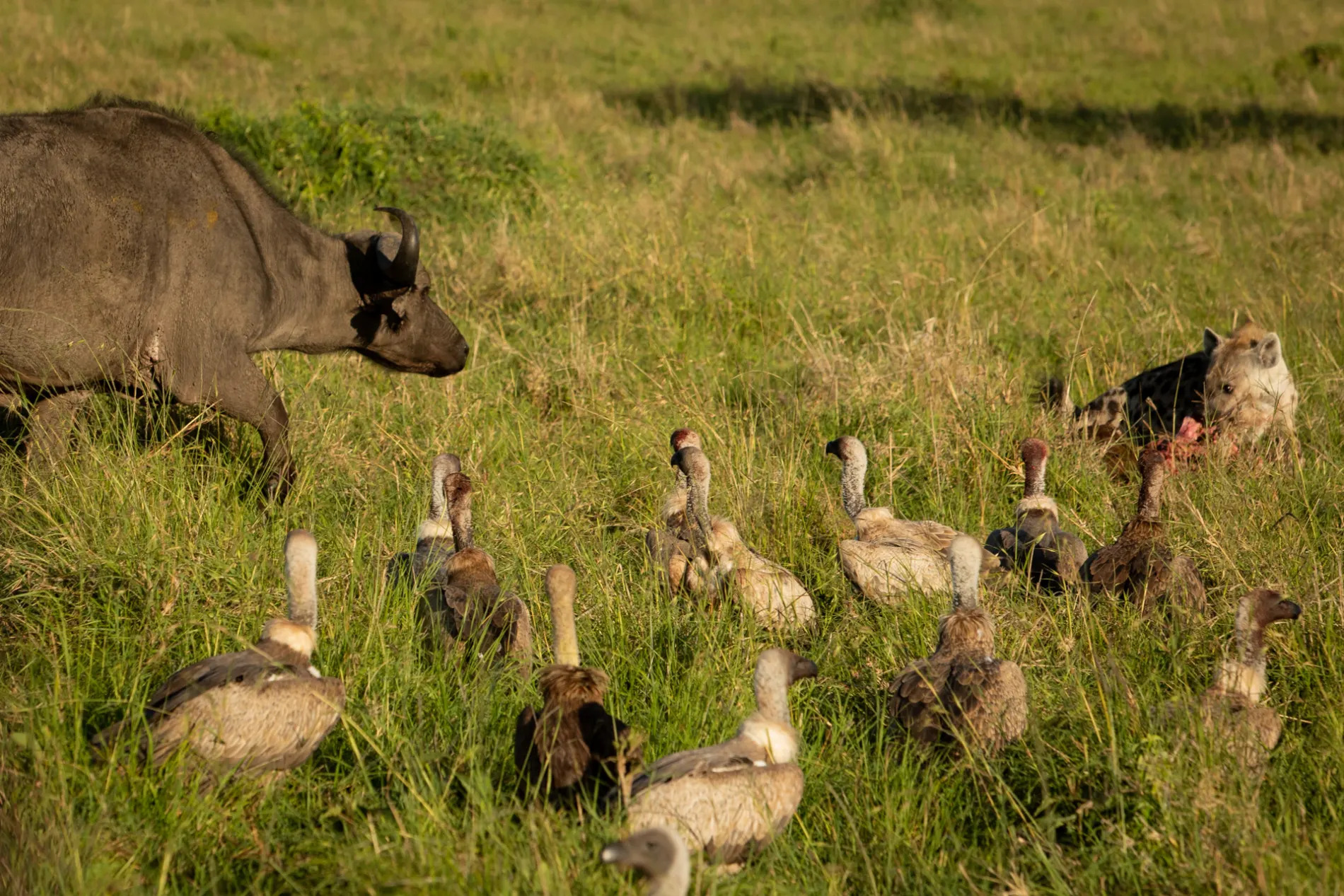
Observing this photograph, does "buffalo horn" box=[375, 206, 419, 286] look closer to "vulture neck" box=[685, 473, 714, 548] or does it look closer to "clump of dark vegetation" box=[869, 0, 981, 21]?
"vulture neck" box=[685, 473, 714, 548]

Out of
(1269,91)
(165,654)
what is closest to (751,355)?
(165,654)

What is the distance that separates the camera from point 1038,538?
5770 mm

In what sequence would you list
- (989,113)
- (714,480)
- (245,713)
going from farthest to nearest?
(989,113)
(714,480)
(245,713)

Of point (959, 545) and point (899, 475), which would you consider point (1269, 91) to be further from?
point (959, 545)

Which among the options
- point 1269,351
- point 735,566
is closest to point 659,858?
point 735,566

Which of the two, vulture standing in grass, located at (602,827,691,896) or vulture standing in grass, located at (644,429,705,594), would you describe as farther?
vulture standing in grass, located at (644,429,705,594)

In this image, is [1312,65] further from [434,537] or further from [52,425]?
[52,425]

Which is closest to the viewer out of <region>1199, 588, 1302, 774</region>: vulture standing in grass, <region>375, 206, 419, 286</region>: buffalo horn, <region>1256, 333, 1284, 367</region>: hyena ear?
<region>1199, 588, 1302, 774</region>: vulture standing in grass

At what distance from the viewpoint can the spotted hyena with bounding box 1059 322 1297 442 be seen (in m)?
7.50

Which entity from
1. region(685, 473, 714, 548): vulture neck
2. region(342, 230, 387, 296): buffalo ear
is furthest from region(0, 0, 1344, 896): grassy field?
region(342, 230, 387, 296): buffalo ear

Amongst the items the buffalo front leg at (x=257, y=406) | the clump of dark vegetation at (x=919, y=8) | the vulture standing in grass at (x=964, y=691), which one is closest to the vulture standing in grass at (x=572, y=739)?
the vulture standing in grass at (x=964, y=691)

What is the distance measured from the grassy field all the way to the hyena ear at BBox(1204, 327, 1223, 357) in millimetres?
651

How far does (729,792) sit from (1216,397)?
16.7 ft

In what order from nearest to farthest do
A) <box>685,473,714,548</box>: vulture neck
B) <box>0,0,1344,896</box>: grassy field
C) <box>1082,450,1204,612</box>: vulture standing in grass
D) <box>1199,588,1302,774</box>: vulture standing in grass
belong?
<box>0,0,1344,896</box>: grassy field
<box>1199,588,1302,774</box>: vulture standing in grass
<box>1082,450,1204,612</box>: vulture standing in grass
<box>685,473,714,548</box>: vulture neck
